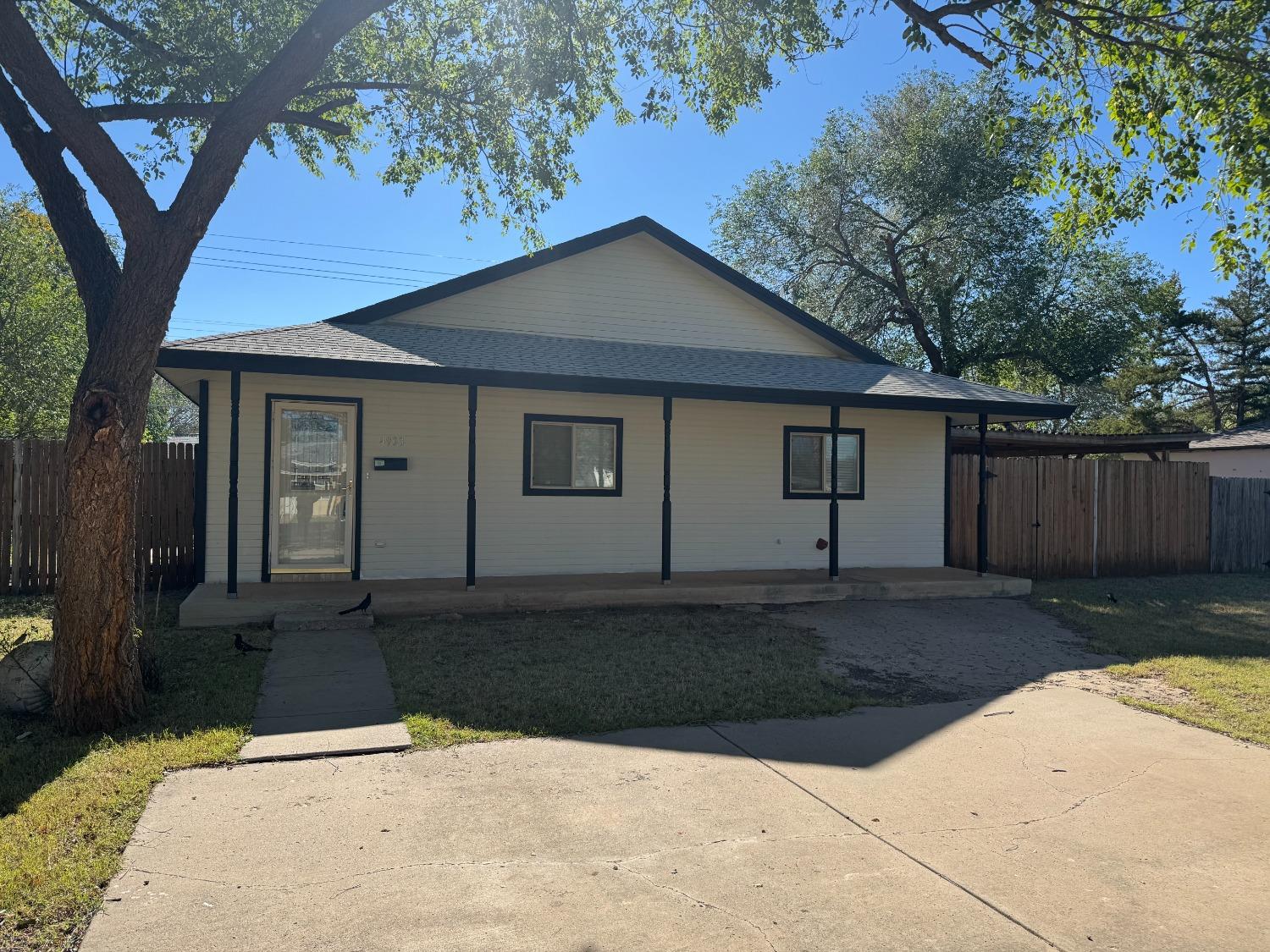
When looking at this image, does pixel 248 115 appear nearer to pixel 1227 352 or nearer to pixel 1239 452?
pixel 1239 452

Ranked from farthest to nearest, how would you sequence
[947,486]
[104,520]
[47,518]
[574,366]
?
[947,486] < [47,518] < [574,366] < [104,520]

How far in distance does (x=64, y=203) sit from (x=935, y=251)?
2248 centimetres

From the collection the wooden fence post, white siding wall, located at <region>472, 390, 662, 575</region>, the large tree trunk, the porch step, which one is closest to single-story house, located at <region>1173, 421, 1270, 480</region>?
the wooden fence post

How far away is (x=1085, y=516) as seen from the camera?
569 inches

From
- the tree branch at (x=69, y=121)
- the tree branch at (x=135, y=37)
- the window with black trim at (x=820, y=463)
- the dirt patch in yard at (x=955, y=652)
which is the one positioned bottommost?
the dirt patch in yard at (x=955, y=652)

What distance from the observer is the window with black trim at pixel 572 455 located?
444 inches

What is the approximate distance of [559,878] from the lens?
351 centimetres

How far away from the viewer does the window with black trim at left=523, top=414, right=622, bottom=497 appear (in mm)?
11266

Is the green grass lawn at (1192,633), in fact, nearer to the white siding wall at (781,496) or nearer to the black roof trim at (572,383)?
the white siding wall at (781,496)

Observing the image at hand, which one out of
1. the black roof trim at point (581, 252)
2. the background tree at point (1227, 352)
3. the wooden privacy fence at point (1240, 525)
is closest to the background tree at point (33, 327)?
the black roof trim at point (581, 252)

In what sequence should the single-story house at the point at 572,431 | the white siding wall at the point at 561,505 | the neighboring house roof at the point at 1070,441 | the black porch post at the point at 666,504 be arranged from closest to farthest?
1. the single-story house at the point at 572,431
2. the black porch post at the point at 666,504
3. the white siding wall at the point at 561,505
4. the neighboring house roof at the point at 1070,441

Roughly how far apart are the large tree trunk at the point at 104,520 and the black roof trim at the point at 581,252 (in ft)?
20.0

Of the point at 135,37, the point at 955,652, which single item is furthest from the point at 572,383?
the point at 135,37

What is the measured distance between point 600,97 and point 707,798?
932 cm
